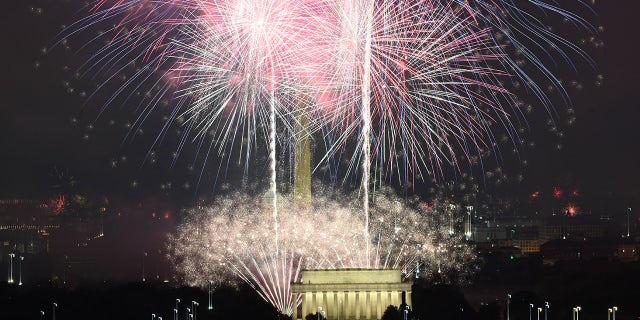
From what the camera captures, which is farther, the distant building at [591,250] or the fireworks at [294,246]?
the distant building at [591,250]

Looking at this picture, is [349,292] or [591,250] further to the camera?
[591,250]

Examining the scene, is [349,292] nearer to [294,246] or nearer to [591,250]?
[294,246]

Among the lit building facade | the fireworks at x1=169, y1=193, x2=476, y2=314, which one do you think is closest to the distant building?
the fireworks at x1=169, y1=193, x2=476, y2=314

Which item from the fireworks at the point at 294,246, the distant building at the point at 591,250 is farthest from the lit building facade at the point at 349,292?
the distant building at the point at 591,250

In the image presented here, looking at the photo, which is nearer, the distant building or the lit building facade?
the lit building facade

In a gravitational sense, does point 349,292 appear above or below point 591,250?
above

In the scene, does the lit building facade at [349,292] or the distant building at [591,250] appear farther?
the distant building at [591,250]

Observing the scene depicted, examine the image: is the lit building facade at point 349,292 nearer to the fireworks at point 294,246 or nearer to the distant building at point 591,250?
the fireworks at point 294,246

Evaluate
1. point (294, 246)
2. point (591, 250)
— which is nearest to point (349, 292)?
point (294, 246)

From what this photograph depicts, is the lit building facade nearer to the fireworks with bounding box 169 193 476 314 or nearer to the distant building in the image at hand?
the fireworks with bounding box 169 193 476 314
